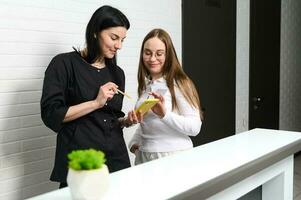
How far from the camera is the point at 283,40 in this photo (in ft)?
17.4

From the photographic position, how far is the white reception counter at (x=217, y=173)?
1.18m

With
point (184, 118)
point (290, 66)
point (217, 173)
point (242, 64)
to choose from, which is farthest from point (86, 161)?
point (290, 66)

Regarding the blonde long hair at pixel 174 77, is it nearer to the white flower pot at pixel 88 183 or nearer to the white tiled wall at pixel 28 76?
the white tiled wall at pixel 28 76

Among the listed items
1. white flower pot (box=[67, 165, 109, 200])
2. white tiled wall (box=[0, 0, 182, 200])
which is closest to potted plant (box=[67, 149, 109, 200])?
white flower pot (box=[67, 165, 109, 200])

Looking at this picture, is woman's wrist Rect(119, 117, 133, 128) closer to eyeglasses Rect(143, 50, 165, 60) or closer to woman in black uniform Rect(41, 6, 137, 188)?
woman in black uniform Rect(41, 6, 137, 188)

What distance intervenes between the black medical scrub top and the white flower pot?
32.8 inches

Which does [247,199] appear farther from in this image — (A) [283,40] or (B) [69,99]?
(A) [283,40]

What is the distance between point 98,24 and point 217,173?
977 mm

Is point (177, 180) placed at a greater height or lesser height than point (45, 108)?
lesser

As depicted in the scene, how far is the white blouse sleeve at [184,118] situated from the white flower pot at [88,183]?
978 millimetres

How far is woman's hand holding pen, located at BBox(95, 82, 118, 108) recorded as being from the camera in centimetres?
179

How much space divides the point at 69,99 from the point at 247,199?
1005 millimetres

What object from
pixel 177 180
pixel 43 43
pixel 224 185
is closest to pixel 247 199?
pixel 224 185

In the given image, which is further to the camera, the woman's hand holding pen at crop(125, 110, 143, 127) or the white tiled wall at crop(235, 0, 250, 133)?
the white tiled wall at crop(235, 0, 250, 133)
